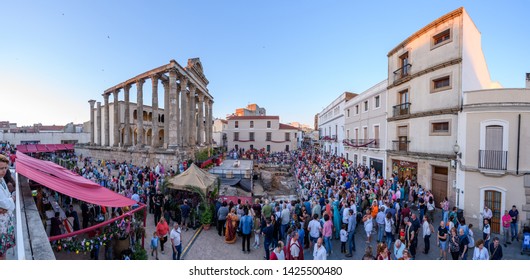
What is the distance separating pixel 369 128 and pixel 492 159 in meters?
9.16

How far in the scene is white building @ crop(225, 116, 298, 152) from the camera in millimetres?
40688

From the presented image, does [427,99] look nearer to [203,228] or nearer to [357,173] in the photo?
[357,173]

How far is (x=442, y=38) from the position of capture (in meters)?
11.2

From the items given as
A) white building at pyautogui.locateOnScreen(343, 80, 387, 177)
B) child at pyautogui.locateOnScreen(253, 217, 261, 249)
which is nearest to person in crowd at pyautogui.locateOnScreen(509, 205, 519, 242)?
white building at pyautogui.locateOnScreen(343, 80, 387, 177)

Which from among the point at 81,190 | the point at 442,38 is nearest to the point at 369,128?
the point at 442,38

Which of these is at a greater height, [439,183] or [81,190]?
[81,190]

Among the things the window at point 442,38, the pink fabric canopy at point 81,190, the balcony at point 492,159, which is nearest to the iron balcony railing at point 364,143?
the window at point 442,38

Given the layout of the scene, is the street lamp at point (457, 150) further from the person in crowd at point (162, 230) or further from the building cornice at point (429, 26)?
the person in crowd at point (162, 230)

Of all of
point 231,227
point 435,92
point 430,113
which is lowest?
point 231,227

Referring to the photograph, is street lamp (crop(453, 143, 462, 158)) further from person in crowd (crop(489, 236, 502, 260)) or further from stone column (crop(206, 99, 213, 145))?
stone column (crop(206, 99, 213, 145))

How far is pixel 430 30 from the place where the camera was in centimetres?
1159

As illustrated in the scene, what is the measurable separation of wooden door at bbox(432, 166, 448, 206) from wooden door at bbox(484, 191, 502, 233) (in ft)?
6.23

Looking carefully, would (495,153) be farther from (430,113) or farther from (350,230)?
(350,230)
